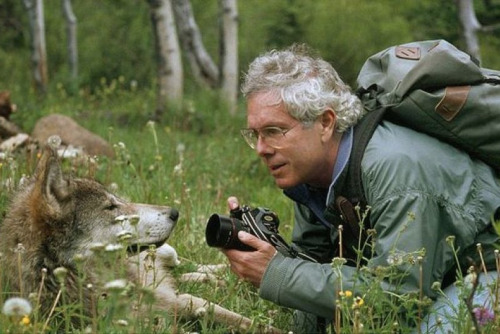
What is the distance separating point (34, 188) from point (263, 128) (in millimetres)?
1139

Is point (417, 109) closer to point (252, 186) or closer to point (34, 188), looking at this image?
point (34, 188)

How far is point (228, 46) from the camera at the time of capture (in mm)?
13508

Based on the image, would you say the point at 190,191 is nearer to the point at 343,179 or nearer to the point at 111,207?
the point at 111,207

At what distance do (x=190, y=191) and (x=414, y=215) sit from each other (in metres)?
3.58

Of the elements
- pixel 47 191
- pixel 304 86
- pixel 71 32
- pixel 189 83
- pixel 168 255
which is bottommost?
pixel 189 83

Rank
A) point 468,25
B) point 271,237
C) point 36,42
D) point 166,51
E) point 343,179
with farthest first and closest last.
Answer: point 36,42 → point 166,51 → point 468,25 → point 271,237 → point 343,179

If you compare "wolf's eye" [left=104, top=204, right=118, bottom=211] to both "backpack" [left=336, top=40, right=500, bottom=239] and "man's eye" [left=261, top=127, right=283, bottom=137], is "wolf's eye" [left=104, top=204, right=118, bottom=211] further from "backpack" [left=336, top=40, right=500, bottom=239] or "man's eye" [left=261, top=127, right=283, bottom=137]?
"backpack" [left=336, top=40, right=500, bottom=239]

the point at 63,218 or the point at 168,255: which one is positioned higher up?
the point at 63,218

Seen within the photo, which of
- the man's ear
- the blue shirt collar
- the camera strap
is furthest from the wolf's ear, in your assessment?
the man's ear

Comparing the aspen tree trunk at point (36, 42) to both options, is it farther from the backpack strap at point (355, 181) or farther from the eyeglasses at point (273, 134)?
the backpack strap at point (355, 181)

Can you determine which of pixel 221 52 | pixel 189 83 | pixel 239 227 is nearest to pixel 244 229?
Result: pixel 239 227

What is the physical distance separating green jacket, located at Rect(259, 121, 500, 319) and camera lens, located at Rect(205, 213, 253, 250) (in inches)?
8.6

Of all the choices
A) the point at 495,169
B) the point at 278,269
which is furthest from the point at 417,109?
the point at 278,269

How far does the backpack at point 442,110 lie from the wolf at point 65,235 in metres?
0.91
